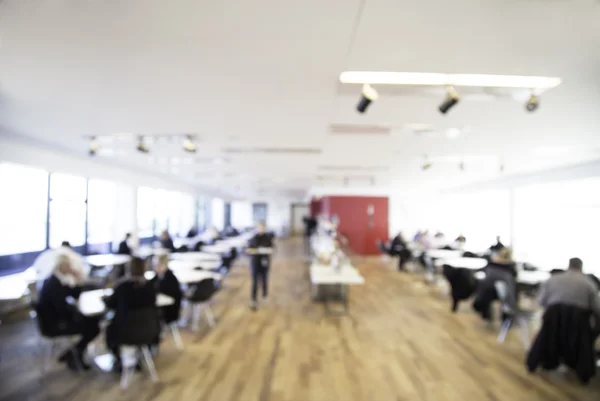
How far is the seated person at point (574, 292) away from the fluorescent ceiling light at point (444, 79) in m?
2.22

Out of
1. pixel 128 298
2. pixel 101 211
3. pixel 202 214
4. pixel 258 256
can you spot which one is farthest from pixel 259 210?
pixel 128 298

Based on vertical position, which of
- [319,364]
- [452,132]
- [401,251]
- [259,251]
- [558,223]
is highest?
[452,132]

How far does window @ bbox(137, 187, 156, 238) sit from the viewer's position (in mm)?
11319

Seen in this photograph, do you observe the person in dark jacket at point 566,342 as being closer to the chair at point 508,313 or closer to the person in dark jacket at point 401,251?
the chair at point 508,313

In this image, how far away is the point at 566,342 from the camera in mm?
3934

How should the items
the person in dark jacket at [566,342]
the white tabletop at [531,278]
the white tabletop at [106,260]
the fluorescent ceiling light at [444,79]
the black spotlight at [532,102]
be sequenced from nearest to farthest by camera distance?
the fluorescent ceiling light at [444,79], the black spotlight at [532,102], the person in dark jacket at [566,342], the white tabletop at [531,278], the white tabletop at [106,260]

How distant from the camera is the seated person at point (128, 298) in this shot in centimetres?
360

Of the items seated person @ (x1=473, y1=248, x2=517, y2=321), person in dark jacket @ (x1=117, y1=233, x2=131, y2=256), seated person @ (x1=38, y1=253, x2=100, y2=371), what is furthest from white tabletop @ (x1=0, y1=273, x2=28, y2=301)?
seated person @ (x1=473, y1=248, x2=517, y2=321)

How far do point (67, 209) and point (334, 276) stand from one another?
659 centimetres

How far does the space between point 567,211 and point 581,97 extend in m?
6.45

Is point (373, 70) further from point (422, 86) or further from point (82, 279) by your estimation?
point (82, 279)

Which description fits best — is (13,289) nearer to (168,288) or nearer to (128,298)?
(168,288)

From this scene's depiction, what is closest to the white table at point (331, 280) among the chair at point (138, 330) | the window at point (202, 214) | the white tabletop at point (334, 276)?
the white tabletop at point (334, 276)

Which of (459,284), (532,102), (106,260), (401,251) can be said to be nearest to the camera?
(532,102)
